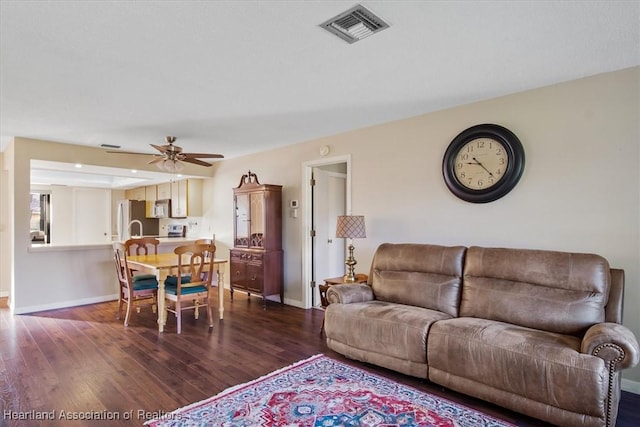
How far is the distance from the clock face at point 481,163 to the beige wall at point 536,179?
183 millimetres

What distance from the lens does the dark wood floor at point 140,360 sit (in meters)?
2.40

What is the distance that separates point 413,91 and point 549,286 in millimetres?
1916

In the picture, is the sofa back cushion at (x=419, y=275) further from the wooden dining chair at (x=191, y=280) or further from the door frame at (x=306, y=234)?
the wooden dining chair at (x=191, y=280)

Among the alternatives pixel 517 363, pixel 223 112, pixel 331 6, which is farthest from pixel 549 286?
pixel 223 112

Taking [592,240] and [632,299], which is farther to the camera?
[592,240]

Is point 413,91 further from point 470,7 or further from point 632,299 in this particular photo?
point 632,299

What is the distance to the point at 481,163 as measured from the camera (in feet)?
10.8

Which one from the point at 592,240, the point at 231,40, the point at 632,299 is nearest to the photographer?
the point at 231,40

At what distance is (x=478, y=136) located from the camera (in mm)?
3301

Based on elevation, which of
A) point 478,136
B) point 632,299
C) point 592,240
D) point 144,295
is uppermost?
point 478,136

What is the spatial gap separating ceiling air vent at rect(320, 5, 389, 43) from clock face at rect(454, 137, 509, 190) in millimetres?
1750

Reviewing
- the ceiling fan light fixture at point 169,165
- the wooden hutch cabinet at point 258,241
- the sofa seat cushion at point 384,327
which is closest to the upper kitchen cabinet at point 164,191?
the wooden hutch cabinet at point 258,241

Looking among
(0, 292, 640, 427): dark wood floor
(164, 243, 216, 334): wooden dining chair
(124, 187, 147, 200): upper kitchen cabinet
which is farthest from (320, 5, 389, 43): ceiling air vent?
(124, 187, 147, 200): upper kitchen cabinet

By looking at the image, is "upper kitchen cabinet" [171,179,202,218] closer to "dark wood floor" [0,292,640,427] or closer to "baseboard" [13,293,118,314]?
"baseboard" [13,293,118,314]
